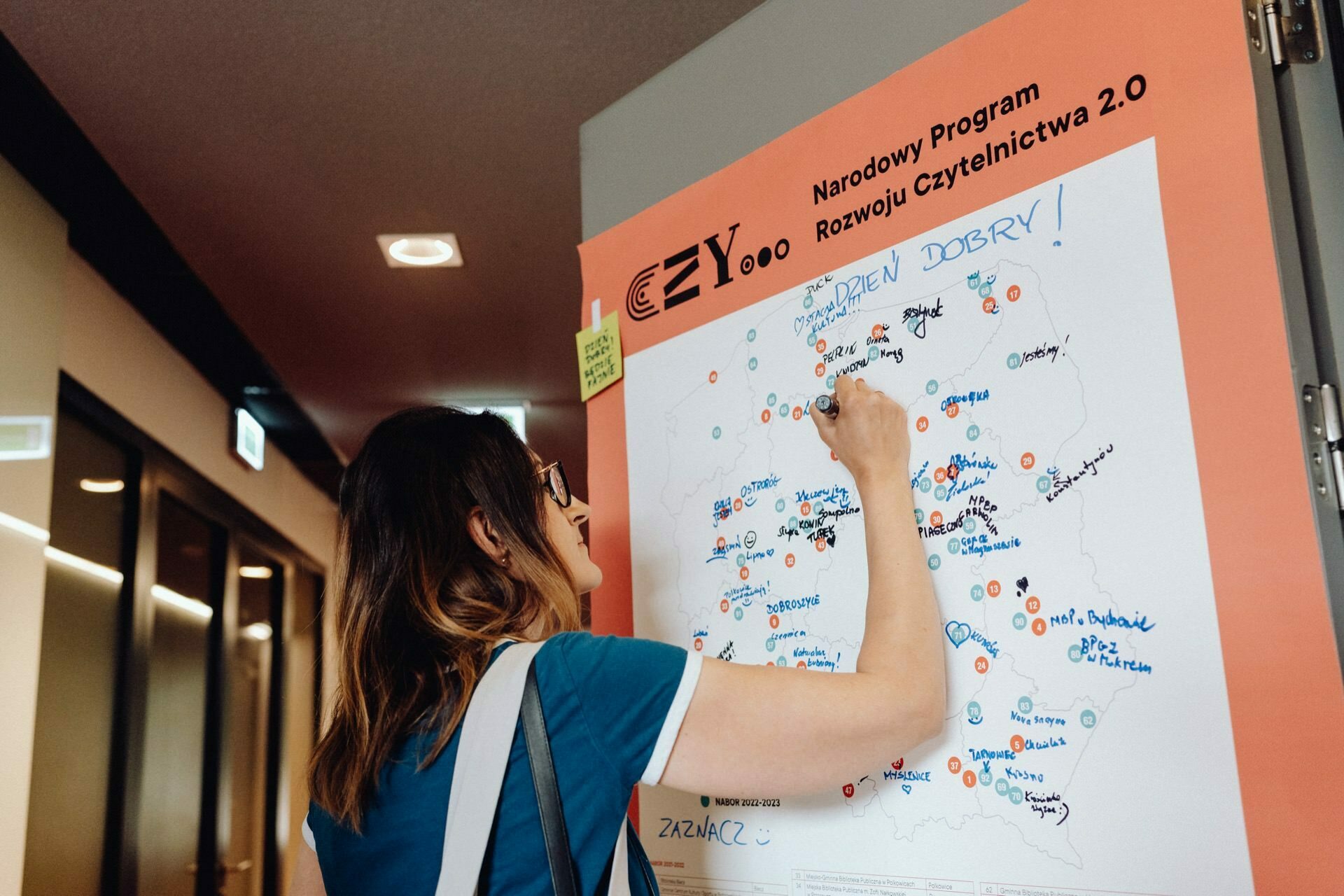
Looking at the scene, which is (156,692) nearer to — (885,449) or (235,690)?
(235,690)

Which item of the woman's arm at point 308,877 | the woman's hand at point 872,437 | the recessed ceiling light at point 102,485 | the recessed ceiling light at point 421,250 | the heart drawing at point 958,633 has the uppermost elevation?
the recessed ceiling light at point 421,250

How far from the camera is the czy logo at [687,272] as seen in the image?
131 cm

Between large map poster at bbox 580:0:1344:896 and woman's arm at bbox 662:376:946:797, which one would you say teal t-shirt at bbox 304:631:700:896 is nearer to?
woman's arm at bbox 662:376:946:797

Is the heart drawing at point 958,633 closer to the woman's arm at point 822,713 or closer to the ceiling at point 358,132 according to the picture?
the woman's arm at point 822,713

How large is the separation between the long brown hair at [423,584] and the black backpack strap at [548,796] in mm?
82

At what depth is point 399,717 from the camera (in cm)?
103

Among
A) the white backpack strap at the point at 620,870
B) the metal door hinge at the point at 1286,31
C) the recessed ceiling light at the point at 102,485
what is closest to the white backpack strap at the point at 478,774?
the white backpack strap at the point at 620,870

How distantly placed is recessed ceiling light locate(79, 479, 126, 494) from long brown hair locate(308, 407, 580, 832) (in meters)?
2.14

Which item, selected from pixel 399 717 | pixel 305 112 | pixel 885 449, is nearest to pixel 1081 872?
pixel 885 449

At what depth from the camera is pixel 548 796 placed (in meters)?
0.96

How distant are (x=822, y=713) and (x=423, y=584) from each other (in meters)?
0.46

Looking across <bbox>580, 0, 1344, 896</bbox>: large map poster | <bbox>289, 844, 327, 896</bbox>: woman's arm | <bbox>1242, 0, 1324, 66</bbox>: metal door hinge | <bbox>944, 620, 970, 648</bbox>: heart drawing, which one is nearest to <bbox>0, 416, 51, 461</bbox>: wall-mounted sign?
<bbox>289, 844, 327, 896</bbox>: woman's arm

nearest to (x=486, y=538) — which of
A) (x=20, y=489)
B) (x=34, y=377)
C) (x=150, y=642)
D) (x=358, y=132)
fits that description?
(x=358, y=132)

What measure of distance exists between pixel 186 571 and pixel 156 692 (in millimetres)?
565
